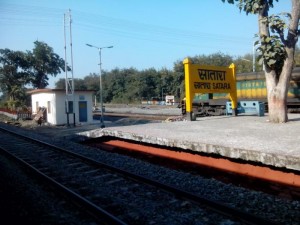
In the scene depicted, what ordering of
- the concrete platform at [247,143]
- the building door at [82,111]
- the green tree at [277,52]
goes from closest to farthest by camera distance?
the concrete platform at [247,143], the green tree at [277,52], the building door at [82,111]

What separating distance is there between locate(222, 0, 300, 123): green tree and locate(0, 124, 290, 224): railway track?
7.61 meters

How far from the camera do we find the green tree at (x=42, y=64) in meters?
60.8

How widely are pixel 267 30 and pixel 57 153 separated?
9496 mm

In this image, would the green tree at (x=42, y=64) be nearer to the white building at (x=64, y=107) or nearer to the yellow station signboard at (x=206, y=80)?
the white building at (x=64, y=107)

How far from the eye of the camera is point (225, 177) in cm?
872

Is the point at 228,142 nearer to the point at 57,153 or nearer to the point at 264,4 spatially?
the point at 57,153

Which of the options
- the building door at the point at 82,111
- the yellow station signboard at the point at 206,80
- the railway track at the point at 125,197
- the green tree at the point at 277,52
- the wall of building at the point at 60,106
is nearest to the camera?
the railway track at the point at 125,197

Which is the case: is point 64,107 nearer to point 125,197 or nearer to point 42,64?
point 125,197

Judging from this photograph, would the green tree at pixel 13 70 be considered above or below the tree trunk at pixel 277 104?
above

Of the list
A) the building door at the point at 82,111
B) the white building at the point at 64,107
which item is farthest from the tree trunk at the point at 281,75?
the building door at the point at 82,111

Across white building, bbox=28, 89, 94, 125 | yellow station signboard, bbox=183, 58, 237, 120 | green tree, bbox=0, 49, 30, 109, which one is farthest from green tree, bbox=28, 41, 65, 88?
yellow station signboard, bbox=183, 58, 237, 120

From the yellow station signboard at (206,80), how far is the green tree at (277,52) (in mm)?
3633

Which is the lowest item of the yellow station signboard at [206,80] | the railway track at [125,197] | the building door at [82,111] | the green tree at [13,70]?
the railway track at [125,197]

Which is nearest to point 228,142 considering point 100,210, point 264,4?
point 100,210
